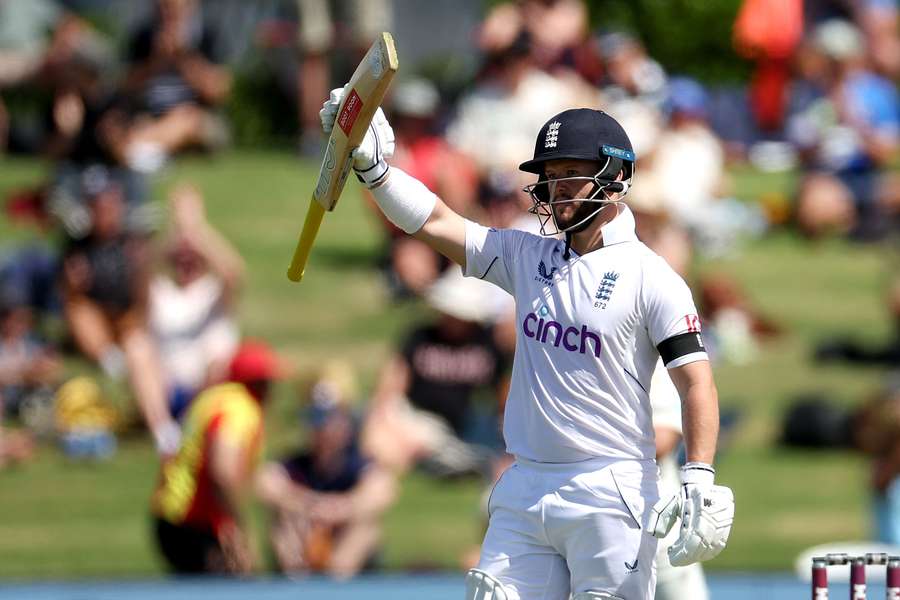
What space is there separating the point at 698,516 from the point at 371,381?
6.49 m

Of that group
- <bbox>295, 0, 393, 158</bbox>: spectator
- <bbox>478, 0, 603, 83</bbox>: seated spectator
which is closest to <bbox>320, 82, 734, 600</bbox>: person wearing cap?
<bbox>478, 0, 603, 83</bbox>: seated spectator

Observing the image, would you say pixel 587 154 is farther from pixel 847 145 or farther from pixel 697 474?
pixel 847 145

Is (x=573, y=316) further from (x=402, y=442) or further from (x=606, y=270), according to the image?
(x=402, y=442)

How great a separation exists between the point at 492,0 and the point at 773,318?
6.41m

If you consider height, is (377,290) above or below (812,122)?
below

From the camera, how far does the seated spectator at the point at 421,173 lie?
10.8 m

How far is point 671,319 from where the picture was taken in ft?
15.3

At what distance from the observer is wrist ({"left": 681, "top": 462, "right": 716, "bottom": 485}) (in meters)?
4.58

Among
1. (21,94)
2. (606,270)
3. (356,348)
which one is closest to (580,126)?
(606,270)

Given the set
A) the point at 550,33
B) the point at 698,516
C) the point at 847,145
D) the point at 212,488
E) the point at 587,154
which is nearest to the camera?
the point at 698,516

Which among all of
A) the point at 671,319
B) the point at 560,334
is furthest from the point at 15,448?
the point at 671,319

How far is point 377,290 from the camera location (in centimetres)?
1190

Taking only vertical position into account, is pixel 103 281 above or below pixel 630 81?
below

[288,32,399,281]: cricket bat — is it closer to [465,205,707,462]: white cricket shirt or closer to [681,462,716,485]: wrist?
[465,205,707,462]: white cricket shirt
